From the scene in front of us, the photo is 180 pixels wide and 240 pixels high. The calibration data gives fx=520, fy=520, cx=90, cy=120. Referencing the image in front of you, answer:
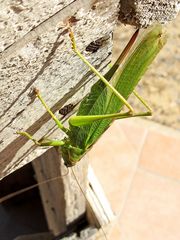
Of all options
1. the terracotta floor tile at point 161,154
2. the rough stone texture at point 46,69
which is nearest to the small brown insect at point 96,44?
the rough stone texture at point 46,69

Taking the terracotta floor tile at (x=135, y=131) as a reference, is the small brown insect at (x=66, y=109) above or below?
above

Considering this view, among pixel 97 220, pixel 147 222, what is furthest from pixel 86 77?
pixel 147 222

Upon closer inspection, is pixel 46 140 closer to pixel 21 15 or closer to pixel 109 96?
pixel 109 96

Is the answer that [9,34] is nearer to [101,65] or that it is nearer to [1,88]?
[1,88]

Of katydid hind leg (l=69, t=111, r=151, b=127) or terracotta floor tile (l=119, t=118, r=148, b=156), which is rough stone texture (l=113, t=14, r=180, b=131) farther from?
katydid hind leg (l=69, t=111, r=151, b=127)

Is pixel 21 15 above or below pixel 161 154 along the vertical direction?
above

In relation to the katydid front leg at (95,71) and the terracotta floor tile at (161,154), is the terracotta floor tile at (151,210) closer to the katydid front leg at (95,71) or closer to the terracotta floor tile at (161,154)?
the terracotta floor tile at (161,154)

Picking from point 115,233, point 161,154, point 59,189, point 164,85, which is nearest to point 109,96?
point 59,189
